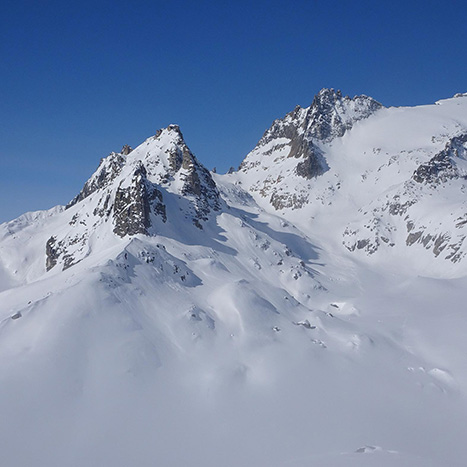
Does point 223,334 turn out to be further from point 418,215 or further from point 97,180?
point 97,180

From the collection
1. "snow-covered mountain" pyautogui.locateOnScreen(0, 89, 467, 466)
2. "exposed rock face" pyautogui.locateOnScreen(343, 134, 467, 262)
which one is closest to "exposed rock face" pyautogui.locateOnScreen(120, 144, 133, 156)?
"snow-covered mountain" pyautogui.locateOnScreen(0, 89, 467, 466)

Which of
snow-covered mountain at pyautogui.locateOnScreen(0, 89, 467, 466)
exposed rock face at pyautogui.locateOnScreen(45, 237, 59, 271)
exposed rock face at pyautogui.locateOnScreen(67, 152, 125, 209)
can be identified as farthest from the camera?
exposed rock face at pyautogui.locateOnScreen(67, 152, 125, 209)

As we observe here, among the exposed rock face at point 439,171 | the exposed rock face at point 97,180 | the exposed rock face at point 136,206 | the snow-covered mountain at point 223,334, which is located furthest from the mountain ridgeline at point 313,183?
the snow-covered mountain at point 223,334

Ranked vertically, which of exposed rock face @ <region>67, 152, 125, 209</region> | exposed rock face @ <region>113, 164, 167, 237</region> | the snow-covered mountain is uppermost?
exposed rock face @ <region>67, 152, 125, 209</region>

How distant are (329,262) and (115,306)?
56331mm

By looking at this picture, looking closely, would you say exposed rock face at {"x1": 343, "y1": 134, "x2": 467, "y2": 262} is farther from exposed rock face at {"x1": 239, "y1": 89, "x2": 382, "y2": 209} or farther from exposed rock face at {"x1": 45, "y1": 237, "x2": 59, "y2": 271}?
exposed rock face at {"x1": 45, "y1": 237, "x2": 59, "y2": 271}

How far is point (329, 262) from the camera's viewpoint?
89.2m

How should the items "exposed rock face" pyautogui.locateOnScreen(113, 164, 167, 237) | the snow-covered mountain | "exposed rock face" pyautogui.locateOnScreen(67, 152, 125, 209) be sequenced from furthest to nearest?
"exposed rock face" pyautogui.locateOnScreen(67, 152, 125, 209) → "exposed rock face" pyautogui.locateOnScreen(113, 164, 167, 237) → the snow-covered mountain

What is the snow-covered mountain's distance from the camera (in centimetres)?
3143

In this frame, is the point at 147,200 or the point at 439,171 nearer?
the point at 147,200

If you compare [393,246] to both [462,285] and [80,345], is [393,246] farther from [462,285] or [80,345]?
[80,345]

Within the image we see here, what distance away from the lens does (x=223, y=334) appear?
46719 millimetres

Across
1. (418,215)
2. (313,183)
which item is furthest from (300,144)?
(418,215)

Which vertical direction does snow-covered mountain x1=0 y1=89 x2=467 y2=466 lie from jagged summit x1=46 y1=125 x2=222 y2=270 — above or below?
below
